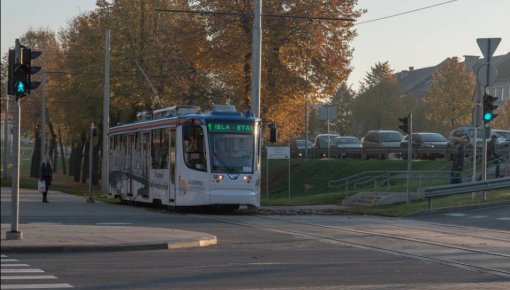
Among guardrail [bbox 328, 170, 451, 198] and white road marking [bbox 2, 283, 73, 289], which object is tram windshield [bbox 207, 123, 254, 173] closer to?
guardrail [bbox 328, 170, 451, 198]

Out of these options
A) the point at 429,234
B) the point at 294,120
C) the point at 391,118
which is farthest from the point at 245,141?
the point at 391,118

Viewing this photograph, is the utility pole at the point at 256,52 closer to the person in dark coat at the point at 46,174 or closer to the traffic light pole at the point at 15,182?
the person in dark coat at the point at 46,174

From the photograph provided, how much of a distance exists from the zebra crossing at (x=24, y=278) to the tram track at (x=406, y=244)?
22.3 feet

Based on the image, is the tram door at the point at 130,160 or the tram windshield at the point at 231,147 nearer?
the tram windshield at the point at 231,147

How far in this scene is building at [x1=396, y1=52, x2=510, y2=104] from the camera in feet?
364

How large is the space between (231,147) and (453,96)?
182 feet

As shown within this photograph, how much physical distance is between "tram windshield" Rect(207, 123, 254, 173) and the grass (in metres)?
5.19

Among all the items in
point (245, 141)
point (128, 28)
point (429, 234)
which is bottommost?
point (429, 234)

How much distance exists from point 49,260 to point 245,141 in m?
14.7

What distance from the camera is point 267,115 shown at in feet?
151

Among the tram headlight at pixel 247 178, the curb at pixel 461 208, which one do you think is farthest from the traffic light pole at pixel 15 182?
the curb at pixel 461 208

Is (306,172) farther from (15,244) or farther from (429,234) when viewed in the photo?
(15,244)

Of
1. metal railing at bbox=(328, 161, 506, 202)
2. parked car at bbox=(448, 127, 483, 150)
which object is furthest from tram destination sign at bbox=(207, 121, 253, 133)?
parked car at bbox=(448, 127, 483, 150)

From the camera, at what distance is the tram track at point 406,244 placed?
1666 cm
